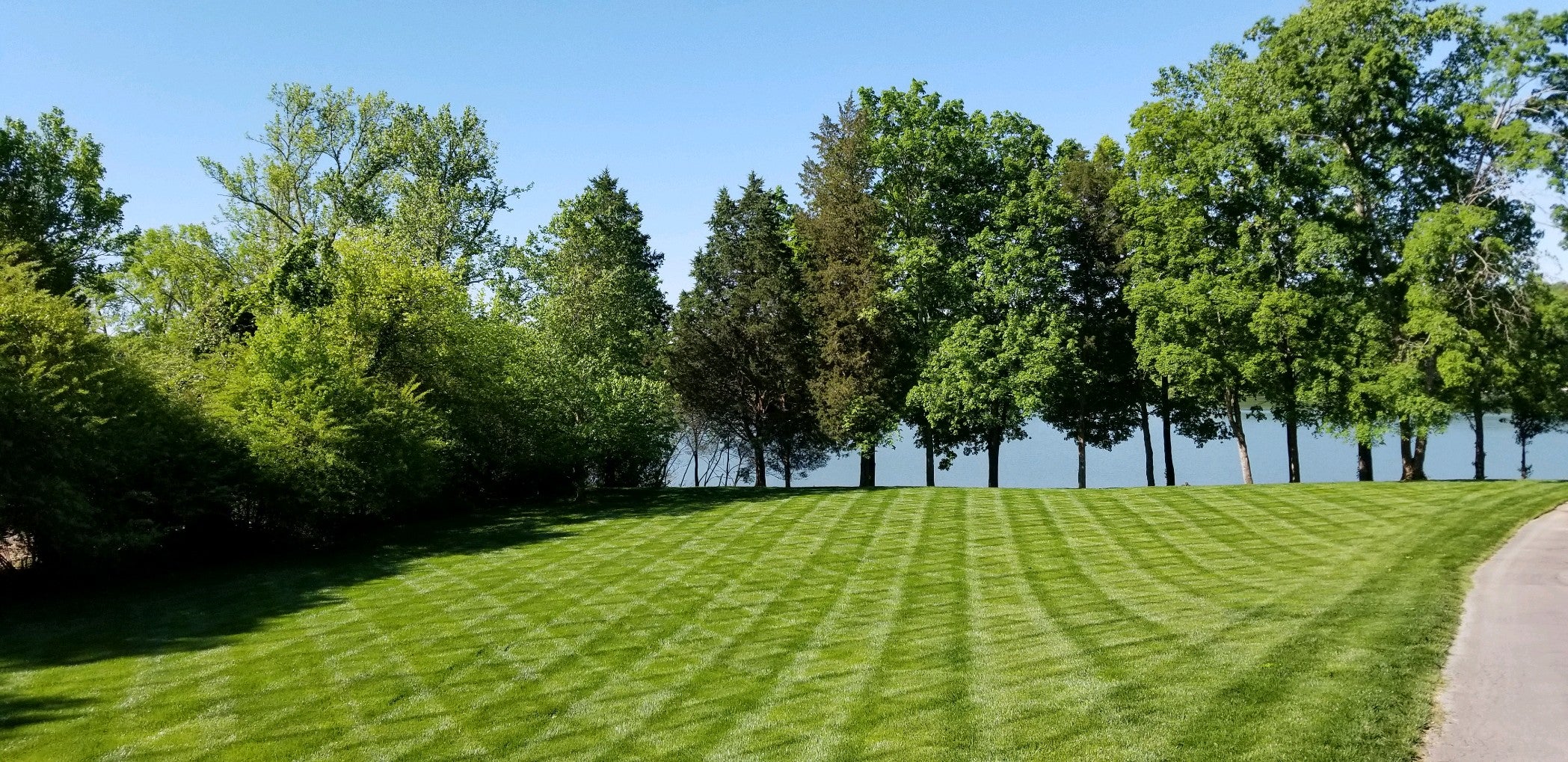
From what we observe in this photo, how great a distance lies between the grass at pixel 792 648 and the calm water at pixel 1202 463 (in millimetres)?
44000

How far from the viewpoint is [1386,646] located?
8883 mm

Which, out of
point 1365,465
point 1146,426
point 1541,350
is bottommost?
point 1365,465

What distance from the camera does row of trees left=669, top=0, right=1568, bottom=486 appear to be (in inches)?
981

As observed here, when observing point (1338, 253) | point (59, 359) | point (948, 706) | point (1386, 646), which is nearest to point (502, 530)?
point (59, 359)

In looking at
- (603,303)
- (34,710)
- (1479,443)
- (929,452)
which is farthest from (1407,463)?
(34,710)

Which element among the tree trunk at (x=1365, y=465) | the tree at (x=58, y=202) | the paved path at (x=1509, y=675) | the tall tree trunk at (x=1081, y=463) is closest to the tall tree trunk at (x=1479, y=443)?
the tree trunk at (x=1365, y=465)

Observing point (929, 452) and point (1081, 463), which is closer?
point (929, 452)

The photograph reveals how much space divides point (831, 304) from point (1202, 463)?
230 feet

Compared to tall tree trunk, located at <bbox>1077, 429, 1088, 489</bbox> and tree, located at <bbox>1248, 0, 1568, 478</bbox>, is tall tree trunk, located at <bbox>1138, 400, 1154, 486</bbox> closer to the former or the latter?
tall tree trunk, located at <bbox>1077, 429, 1088, 489</bbox>

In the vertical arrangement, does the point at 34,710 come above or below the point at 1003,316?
below

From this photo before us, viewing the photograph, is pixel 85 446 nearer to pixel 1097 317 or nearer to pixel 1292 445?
pixel 1097 317

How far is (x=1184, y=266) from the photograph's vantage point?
30406mm

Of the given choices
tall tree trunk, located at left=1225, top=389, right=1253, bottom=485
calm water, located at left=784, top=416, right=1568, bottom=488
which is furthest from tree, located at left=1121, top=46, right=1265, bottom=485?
calm water, located at left=784, top=416, right=1568, bottom=488

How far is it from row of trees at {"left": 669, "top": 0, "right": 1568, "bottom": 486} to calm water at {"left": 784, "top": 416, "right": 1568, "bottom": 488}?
2803 centimetres
